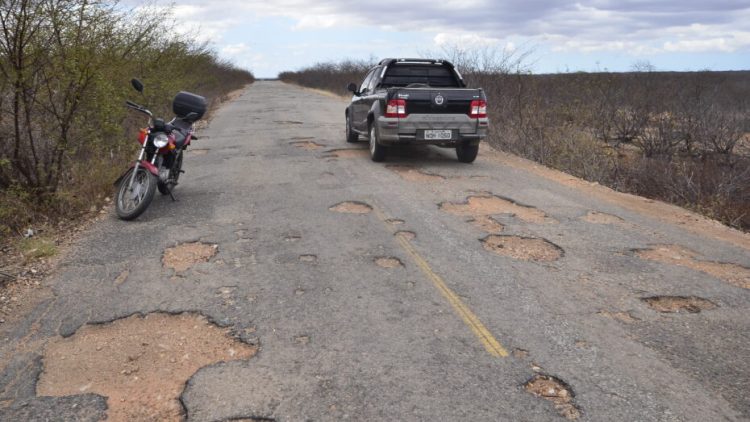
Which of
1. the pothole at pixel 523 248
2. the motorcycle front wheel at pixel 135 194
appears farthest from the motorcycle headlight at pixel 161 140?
the pothole at pixel 523 248

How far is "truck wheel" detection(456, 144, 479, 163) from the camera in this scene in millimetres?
9109

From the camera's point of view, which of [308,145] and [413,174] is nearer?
[413,174]

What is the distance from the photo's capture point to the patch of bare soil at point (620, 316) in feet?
11.8

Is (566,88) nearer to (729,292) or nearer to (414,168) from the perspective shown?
(414,168)

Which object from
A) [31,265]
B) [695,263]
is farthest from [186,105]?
[695,263]

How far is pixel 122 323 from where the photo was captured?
11.5 ft

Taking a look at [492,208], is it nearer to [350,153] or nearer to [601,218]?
[601,218]

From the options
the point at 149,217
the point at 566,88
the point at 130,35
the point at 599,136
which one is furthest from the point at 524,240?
the point at 566,88

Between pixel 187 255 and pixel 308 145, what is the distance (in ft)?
21.2

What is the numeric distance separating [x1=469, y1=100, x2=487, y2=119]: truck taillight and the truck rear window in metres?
1.26

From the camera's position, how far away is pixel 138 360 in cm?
306

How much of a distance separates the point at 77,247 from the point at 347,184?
3.43m

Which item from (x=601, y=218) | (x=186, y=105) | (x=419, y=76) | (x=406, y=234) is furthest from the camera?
(x=419, y=76)

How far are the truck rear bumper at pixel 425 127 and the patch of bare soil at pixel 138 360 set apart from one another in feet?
A: 17.4
